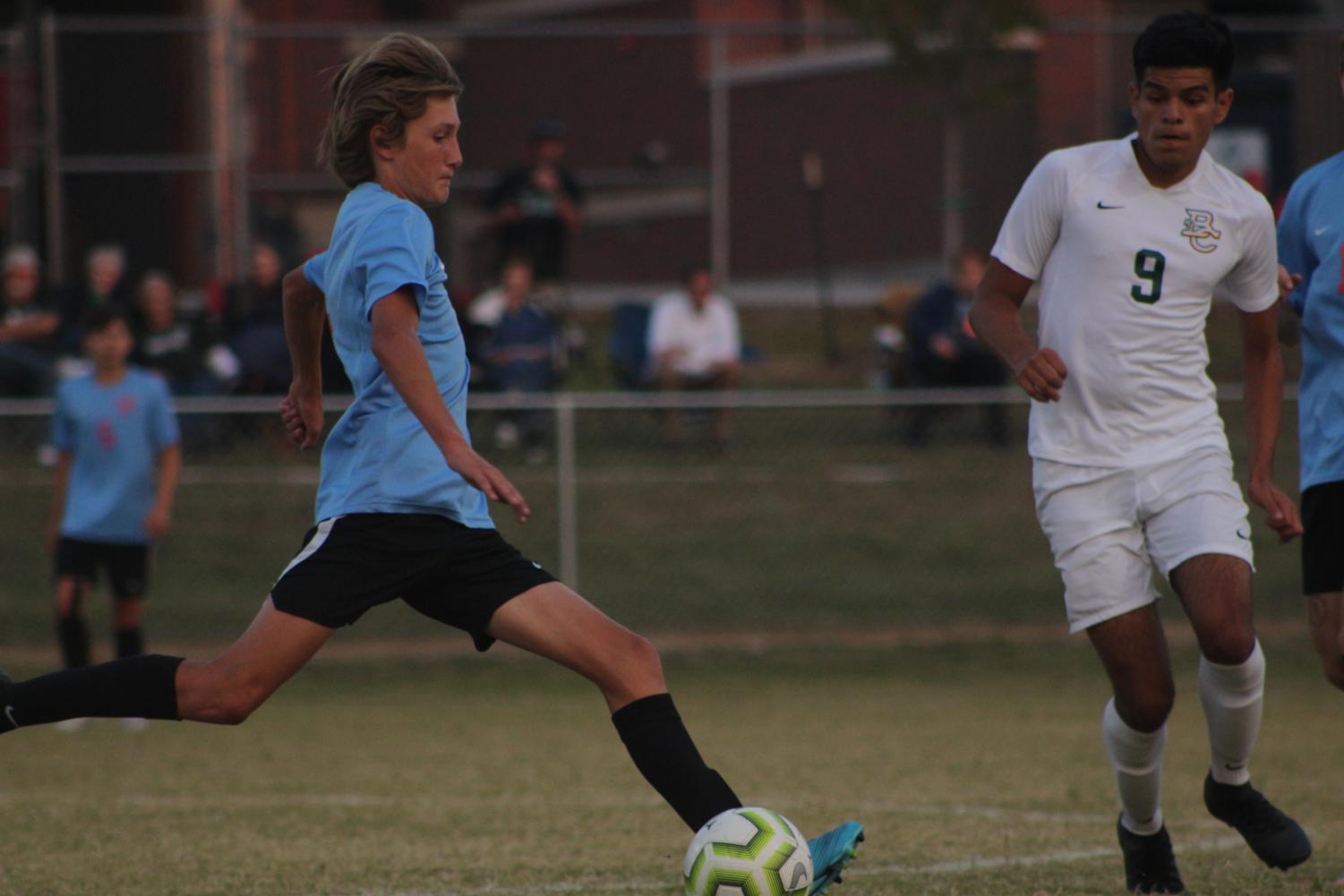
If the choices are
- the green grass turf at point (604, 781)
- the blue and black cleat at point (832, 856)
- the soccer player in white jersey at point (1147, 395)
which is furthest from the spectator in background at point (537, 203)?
the blue and black cleat at point (832, 856)

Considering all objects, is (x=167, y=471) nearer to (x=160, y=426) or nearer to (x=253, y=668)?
(x=160, y=426)

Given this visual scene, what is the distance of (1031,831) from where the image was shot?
6.08 m

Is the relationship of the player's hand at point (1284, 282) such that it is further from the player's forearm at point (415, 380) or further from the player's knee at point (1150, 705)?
the player's forearm at point (415, 380)

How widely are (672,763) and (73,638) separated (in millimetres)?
6861

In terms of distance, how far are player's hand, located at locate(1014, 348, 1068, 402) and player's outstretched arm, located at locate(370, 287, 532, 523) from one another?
153cm

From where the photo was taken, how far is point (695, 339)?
15.0 meters

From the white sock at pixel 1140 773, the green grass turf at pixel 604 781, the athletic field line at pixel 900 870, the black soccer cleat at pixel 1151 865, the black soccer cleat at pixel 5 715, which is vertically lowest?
the green grass turf at pixel 604 781

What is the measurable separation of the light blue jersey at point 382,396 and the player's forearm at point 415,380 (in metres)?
0.13

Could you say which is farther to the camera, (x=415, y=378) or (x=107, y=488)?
(x=107, y=488)

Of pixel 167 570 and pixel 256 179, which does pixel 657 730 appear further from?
pixel 256 179

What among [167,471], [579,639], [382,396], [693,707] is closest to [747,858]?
[579,639]

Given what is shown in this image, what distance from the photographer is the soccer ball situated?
162 inches

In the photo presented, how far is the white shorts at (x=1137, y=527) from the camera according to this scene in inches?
191

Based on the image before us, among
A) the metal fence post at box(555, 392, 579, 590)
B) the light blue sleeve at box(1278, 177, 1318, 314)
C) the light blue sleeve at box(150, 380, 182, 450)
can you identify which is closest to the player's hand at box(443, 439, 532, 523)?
the light blue sleeve at box(1278, 177, 1318, 314)
